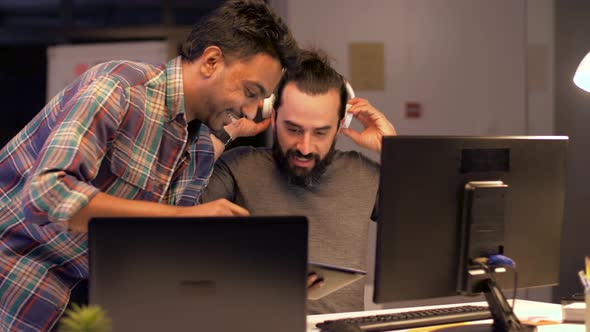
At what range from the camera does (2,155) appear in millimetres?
1601

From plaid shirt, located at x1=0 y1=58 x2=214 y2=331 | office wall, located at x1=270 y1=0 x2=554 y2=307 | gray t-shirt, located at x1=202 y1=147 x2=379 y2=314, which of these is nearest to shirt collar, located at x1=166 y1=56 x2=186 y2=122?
plaid shirt, located at x1=0 y1=58 x2=214 y2=331

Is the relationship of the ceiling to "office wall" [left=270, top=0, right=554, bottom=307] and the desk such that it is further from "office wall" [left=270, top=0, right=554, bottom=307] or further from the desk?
the desk

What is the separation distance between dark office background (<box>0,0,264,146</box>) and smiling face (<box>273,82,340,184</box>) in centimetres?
282

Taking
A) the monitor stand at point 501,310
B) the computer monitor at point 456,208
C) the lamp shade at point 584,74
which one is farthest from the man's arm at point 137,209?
the lamp shade at point 584,74

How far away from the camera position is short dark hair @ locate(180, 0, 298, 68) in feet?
5.52

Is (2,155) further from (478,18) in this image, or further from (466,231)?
(478,18)

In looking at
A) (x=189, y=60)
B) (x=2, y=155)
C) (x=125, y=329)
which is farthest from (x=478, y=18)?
(x=125, y=329)

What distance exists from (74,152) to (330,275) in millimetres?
538

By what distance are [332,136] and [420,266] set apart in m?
0.80

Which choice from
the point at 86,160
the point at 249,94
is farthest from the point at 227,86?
the point at 86,160

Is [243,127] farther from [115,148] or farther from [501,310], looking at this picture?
[501,310]

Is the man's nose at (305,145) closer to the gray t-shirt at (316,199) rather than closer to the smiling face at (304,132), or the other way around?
the smiling face at (304,132)

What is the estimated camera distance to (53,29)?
5.02 metres

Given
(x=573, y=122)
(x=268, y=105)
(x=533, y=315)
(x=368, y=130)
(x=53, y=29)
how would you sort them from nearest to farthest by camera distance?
(x=533, y=315) < (x=268, y=105) < (x=368, y=130) < (x=573, y=122) < (x=53, y=29)
